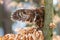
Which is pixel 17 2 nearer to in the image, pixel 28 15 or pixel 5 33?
pixel 28 15

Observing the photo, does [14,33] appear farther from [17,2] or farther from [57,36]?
[57,36]

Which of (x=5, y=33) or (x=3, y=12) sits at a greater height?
(x=3, y=12)

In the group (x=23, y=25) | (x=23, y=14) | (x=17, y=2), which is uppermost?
(x=17, y=2)

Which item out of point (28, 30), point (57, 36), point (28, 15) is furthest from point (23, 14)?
point (57, 36)

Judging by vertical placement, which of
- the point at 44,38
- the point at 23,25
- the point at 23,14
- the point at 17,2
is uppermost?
the point at 17,2

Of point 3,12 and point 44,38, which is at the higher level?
point 3,12

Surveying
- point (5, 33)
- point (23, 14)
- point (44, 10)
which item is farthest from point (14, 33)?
point (44, 10)
